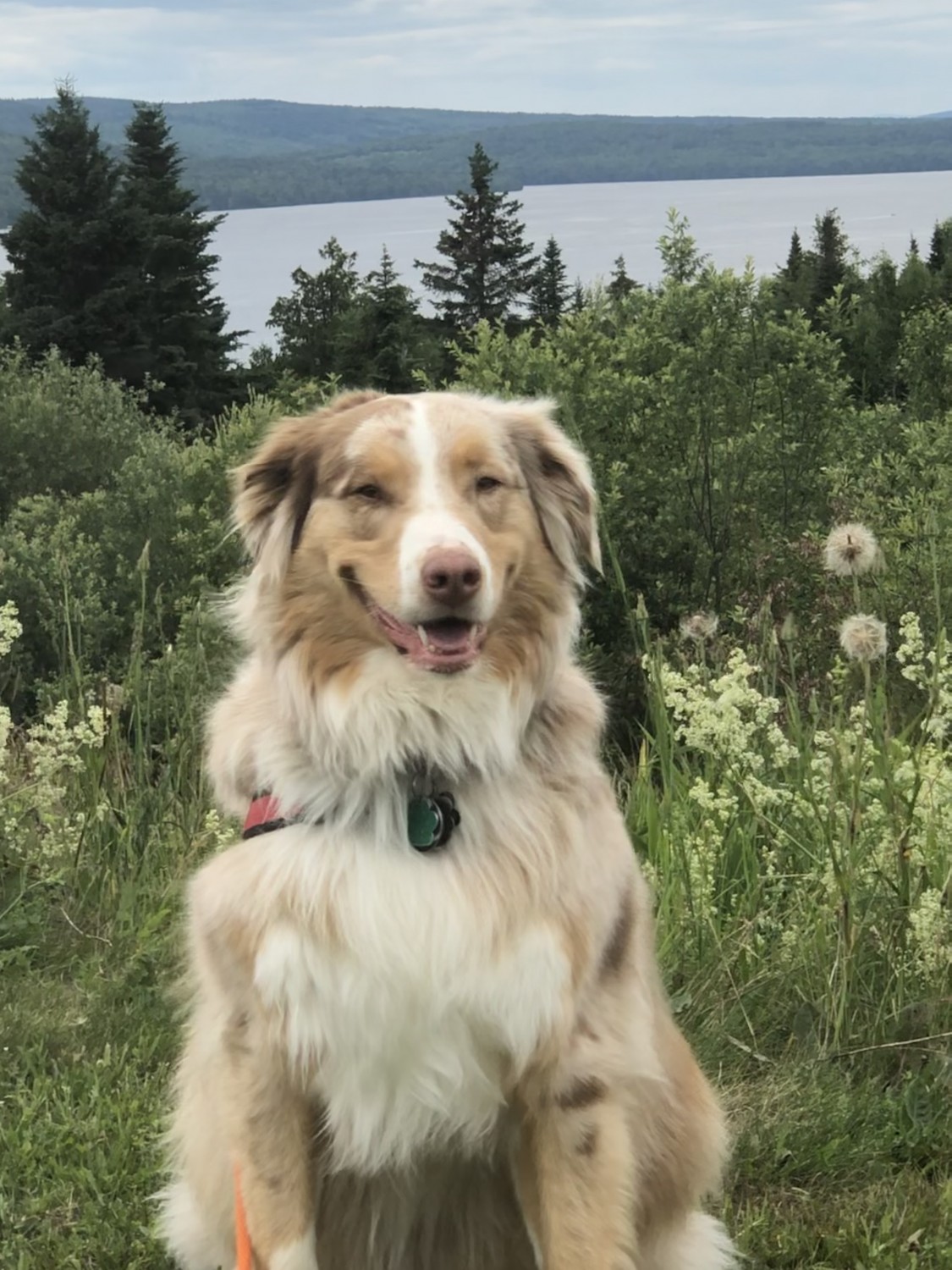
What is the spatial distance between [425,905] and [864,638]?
6.32 feet

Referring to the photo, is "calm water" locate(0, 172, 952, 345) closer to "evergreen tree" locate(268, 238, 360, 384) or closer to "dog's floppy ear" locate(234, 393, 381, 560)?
"evergreen tree" locate(268, 238, 360, 384)

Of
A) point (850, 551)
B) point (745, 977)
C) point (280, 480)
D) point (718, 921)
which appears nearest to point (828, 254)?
point (850, 551)

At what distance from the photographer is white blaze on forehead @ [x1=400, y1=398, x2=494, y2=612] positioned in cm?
249

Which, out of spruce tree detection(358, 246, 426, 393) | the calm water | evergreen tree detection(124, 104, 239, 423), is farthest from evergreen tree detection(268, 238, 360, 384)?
evergreen tree detection(124, 104, 239, 423)

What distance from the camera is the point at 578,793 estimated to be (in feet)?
8.74

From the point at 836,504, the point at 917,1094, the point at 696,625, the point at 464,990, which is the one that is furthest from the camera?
the point at 836,504

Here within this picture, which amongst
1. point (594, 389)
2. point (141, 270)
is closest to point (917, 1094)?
point (594, 389)

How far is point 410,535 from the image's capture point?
8.41ft

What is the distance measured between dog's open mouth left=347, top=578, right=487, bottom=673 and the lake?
13943 mm

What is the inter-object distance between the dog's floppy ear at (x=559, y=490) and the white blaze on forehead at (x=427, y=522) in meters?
0.25

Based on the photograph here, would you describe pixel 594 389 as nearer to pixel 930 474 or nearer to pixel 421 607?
pixel 930 474

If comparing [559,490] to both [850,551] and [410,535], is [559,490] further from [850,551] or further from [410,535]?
[850,551]

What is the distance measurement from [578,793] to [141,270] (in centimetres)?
4720

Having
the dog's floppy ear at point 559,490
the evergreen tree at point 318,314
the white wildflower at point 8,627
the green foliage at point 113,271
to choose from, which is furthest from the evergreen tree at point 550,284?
the dog's floppy ear at point 559,490
